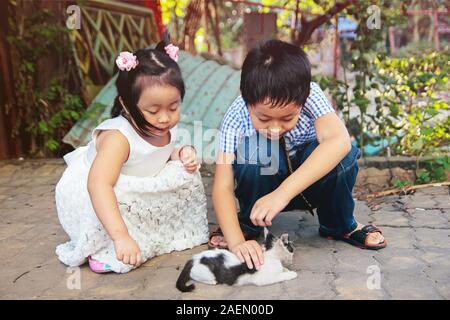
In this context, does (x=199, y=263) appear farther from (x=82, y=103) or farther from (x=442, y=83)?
(x=82, y=103)

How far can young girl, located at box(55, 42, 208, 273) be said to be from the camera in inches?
82.7

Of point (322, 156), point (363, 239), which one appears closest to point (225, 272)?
point (322, 156)

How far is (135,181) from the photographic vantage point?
7.34 feet

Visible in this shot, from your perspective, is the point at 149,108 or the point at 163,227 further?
the point at 163,227

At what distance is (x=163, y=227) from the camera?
240 cm

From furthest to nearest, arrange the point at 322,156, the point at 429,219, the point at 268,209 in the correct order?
the point at 429,219 < the point at 322,156 < the point at 268,209

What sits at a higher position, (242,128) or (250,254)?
(242,128)

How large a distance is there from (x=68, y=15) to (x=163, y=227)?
9.94 ft

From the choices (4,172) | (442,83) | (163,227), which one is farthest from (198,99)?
(163,227)

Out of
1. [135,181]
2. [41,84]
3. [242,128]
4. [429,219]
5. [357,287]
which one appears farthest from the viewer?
[41,84]

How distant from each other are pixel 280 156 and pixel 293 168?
0.11 m

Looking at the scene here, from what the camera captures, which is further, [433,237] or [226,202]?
[433,237]

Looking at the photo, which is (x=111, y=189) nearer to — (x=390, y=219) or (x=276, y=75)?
(x=276, y=75)

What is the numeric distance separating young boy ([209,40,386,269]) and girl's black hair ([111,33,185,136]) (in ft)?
0.99
